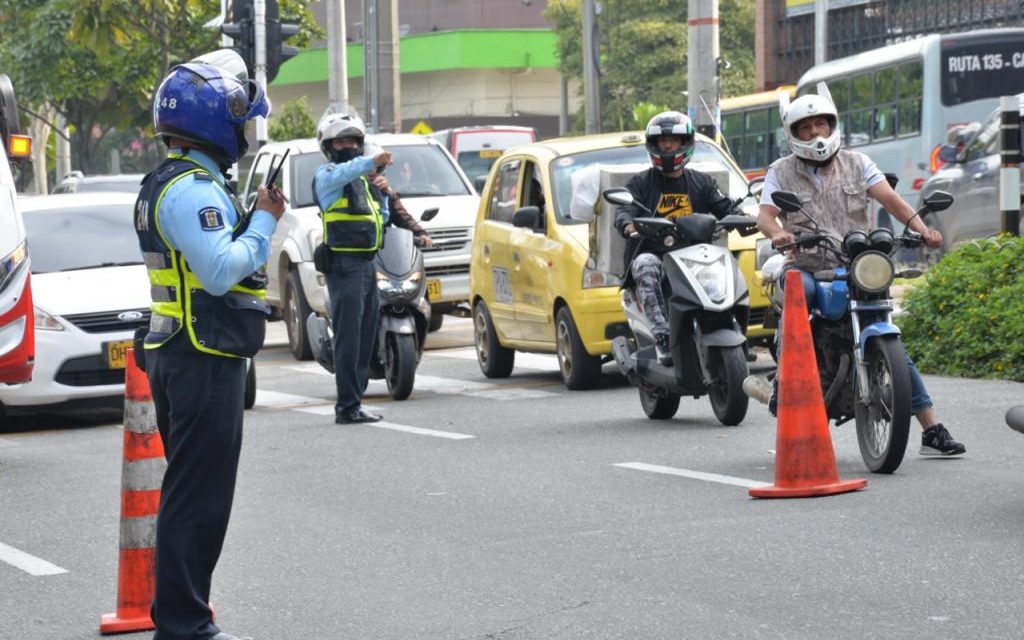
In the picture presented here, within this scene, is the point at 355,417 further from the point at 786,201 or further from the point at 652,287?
the point at 786,201

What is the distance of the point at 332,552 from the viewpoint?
24.3ft

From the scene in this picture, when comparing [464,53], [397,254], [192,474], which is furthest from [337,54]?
[464,53]

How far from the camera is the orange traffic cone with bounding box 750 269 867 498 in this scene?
8023 millimetres

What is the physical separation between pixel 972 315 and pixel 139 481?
8.16m

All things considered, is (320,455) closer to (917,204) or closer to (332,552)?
(332,552)

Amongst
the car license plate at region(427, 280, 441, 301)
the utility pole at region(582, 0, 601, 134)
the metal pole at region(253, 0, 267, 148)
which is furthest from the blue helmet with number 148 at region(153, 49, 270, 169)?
the utility pole at region(582, 0, 601, 134)

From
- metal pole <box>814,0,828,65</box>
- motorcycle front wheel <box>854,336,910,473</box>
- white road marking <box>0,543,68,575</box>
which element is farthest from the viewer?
metal pole <box>814,0,828,65</box>

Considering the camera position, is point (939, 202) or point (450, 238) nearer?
point (939, 202)

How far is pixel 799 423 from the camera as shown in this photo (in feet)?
26.4

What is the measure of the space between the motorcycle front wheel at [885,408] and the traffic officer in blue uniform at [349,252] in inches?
164

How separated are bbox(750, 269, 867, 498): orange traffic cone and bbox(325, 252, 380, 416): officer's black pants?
169 inches

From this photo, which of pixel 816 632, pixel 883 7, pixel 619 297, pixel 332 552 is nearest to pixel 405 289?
pixel 619 297

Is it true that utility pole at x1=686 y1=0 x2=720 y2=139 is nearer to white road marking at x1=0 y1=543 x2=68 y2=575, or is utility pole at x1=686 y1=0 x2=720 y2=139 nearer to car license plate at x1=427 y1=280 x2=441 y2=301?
car license plate at x1=427 y1=280 x2=441 y2=301

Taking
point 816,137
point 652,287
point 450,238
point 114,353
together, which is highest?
point 816,137
